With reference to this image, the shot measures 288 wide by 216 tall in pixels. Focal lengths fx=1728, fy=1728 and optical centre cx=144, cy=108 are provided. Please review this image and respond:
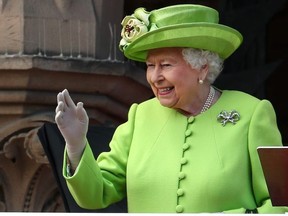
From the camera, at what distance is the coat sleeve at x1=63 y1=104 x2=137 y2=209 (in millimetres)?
5875

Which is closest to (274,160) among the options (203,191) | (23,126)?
(203,191)

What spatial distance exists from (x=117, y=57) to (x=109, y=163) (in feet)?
6.75

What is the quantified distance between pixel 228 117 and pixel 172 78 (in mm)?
253

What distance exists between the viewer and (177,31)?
6.01 m

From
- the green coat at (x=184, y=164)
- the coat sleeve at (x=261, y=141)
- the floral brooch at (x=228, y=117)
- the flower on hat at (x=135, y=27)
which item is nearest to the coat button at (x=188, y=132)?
the green coat at (x=184, y=164)

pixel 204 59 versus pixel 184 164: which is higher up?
pixel 204 59

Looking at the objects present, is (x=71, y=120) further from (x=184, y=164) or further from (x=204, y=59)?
(x=204, y=59)

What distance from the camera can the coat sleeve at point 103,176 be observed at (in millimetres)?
5875

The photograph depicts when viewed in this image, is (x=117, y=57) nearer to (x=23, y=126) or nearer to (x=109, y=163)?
(x=23, y=126)

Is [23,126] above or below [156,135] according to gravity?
below

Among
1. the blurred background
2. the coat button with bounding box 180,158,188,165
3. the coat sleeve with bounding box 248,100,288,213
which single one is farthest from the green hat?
the blurred background

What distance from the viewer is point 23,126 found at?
7.96 meters

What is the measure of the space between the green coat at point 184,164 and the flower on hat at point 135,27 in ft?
0.84

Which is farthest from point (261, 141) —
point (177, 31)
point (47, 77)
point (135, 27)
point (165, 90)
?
point (47, 77)
